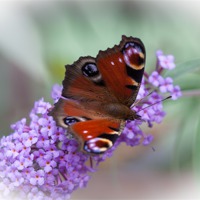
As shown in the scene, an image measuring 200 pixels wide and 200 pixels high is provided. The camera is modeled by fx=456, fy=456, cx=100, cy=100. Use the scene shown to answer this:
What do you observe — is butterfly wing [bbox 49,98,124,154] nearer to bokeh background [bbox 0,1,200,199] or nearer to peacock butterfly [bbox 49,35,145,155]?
peacock butterfly [bbox 49,35,145,155]

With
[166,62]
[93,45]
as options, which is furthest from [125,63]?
[93,45]

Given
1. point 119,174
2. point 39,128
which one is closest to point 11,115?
point 119,174

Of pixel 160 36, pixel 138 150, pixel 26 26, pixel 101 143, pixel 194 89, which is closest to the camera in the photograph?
pixel 101 143

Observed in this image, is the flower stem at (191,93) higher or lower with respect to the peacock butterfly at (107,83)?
higher

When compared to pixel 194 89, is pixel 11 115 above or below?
above

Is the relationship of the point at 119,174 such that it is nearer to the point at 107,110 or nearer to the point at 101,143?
the point at 107,110

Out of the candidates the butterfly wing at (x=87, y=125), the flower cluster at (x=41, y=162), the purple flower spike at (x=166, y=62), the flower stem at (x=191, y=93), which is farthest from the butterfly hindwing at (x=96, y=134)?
the flower stem at (x=191, y=93)

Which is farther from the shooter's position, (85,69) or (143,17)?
(143,17)

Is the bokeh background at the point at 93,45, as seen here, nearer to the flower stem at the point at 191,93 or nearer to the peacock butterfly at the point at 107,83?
the flower stem at the point at 191,93
